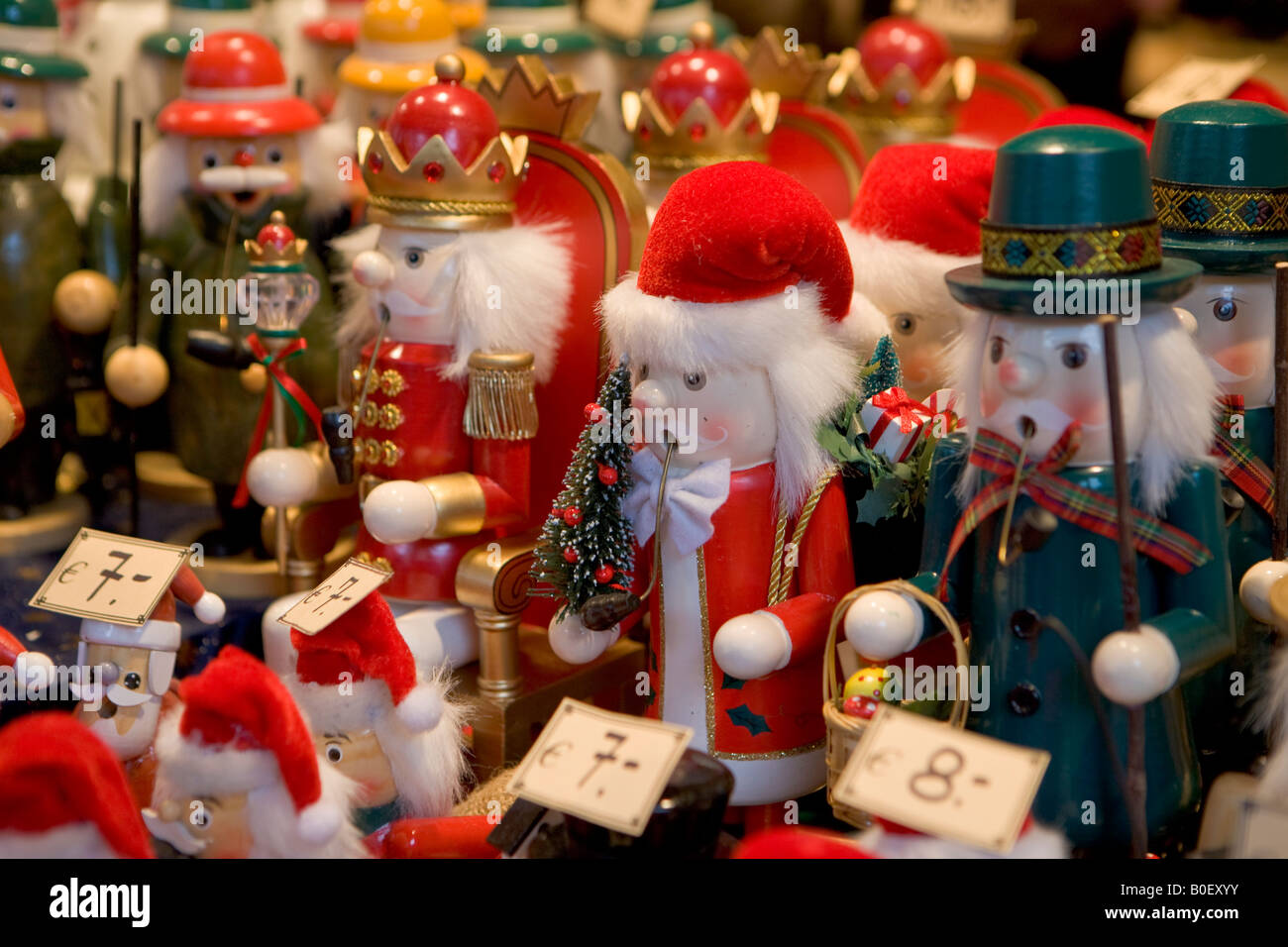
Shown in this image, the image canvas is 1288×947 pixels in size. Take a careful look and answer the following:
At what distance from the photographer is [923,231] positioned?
2479mm

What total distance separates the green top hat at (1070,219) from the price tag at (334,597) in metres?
0.83

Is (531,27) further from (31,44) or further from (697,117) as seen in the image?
(31,44)

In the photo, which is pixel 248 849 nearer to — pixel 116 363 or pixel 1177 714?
pixel 1177 714

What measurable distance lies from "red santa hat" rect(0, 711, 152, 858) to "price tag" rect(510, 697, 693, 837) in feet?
1.39

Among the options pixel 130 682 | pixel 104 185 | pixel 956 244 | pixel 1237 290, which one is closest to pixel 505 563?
pixel 130 682

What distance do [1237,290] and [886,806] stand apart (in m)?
0.97

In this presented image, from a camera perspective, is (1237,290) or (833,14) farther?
(833,14)

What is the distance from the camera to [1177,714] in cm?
189

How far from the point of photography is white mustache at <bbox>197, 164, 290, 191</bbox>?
279 cm

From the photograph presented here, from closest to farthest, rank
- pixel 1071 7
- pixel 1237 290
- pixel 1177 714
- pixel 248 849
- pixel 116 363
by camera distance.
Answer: pixel 248 849 → pixel 1177 714 → pixel 1237 290 → pixel 116 363 → pixel 1071 7

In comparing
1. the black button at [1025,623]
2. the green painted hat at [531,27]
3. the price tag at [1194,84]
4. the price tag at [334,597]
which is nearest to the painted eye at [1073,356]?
the black button at [1025,623]

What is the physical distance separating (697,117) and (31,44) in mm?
1325

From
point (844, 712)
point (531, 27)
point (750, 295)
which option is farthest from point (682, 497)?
point (531, 27)

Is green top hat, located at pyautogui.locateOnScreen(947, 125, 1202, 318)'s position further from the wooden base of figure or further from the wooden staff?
the wooden base of figure
